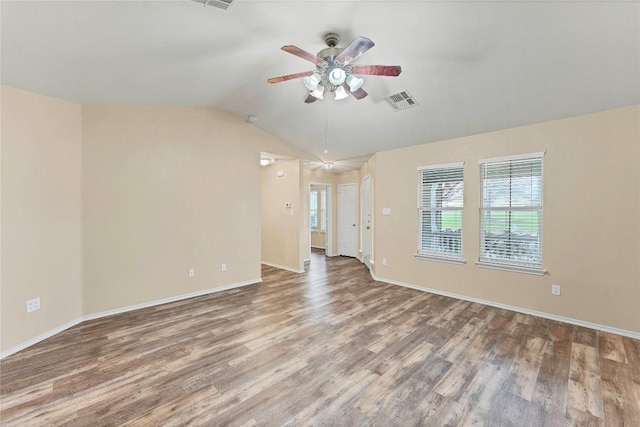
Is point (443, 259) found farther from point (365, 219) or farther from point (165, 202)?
point (165, 202)

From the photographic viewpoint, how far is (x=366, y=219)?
21.1 ft

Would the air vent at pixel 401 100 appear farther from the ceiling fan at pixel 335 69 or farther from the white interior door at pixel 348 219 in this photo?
the white interior door at pixel 348 219

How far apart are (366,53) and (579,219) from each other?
10.1 ft

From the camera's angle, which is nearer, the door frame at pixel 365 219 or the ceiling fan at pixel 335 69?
the ceiling fan at pixel 335 69

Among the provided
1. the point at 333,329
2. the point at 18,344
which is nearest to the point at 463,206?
the point at 333,329

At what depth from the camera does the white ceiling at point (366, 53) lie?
2113 mm

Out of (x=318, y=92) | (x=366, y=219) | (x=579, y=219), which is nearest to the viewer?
(x=318, y=92)

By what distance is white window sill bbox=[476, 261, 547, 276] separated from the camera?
3447 mm

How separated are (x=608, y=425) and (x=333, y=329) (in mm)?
2141

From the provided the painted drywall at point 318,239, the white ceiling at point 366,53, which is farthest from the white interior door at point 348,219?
the white ceiling at point 366,53

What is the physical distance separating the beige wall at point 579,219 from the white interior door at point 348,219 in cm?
352

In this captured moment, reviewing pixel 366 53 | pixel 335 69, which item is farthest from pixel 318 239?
pixel 335 69

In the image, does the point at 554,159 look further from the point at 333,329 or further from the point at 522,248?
the point at 333,329

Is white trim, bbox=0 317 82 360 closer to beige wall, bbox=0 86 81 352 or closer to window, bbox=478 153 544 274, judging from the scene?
beige wall, bbox=0 86 81 352
